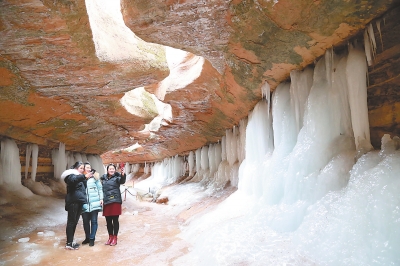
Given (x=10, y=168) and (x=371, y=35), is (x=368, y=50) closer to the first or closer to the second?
(x=371, y=35)

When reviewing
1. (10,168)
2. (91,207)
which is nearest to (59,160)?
(10,168)

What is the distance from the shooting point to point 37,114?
→ 7.48m

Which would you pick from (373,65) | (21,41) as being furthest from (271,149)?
(21,41)

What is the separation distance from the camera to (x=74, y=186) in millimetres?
5176

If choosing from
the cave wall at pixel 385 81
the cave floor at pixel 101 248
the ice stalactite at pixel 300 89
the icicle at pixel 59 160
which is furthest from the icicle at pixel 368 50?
the icicle at pixel 59 160

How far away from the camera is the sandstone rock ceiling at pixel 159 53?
346 cm

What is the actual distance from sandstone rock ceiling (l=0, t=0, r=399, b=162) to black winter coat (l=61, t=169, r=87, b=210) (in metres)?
2.08

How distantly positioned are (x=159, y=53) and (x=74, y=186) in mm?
3318

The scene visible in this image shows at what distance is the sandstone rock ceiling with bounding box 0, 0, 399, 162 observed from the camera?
11.4 ft

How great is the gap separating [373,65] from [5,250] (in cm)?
675

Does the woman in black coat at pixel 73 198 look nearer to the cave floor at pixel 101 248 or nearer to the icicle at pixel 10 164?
the cave floor at pixel 101 248

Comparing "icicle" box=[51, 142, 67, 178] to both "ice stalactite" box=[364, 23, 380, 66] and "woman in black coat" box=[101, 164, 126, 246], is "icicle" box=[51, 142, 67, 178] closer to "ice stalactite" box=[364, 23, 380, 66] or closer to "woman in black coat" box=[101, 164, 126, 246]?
"woman in black coat" box=[101, 164, 126, 246]

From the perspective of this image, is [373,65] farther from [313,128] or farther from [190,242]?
Result: [190,242]

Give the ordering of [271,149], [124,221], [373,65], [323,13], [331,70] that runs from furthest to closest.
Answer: [124,221] → [271,149] → [331,70] → [373,65] → [323,13]
